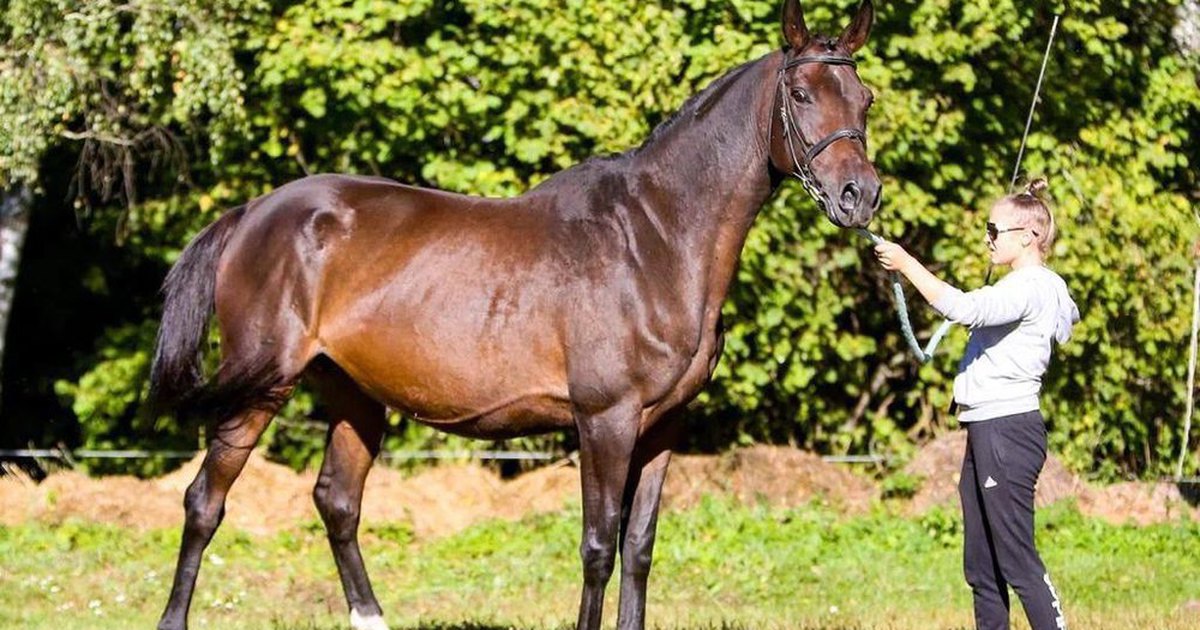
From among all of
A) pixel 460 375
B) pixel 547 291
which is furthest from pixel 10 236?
pixel 547 291

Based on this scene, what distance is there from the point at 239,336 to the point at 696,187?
6.99 ft

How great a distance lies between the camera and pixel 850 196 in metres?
5.43

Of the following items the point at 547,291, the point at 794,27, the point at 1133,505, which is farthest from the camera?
the point at 1133,505

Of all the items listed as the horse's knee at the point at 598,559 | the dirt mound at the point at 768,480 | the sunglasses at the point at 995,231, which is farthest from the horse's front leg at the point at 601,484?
the dirt mound at the point at 768,480

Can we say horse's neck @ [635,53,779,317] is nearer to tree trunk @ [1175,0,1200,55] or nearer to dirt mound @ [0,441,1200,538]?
dirt mound @ [0,441,1200,538]

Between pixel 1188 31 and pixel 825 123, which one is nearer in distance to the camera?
pixel 825 123

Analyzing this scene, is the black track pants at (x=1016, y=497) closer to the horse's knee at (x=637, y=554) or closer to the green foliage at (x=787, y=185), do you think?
the horse's knee at (x=637, y=554)

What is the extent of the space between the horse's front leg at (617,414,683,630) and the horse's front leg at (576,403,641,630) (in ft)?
0.54

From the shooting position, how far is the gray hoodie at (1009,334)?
17.4ft

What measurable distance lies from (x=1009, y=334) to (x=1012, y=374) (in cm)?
14

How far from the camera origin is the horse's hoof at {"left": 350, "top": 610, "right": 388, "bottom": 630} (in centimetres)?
694

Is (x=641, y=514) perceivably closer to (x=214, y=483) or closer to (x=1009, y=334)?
(x=1009, y=334)

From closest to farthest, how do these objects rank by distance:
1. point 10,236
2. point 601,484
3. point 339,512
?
point 601,484 < point 339,512 < point 10,236

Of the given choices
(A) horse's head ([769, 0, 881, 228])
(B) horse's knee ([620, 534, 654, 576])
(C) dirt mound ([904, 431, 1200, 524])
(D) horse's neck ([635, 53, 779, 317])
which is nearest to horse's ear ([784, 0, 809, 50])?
(A) horse's head ([769, 0, 881, 228])
